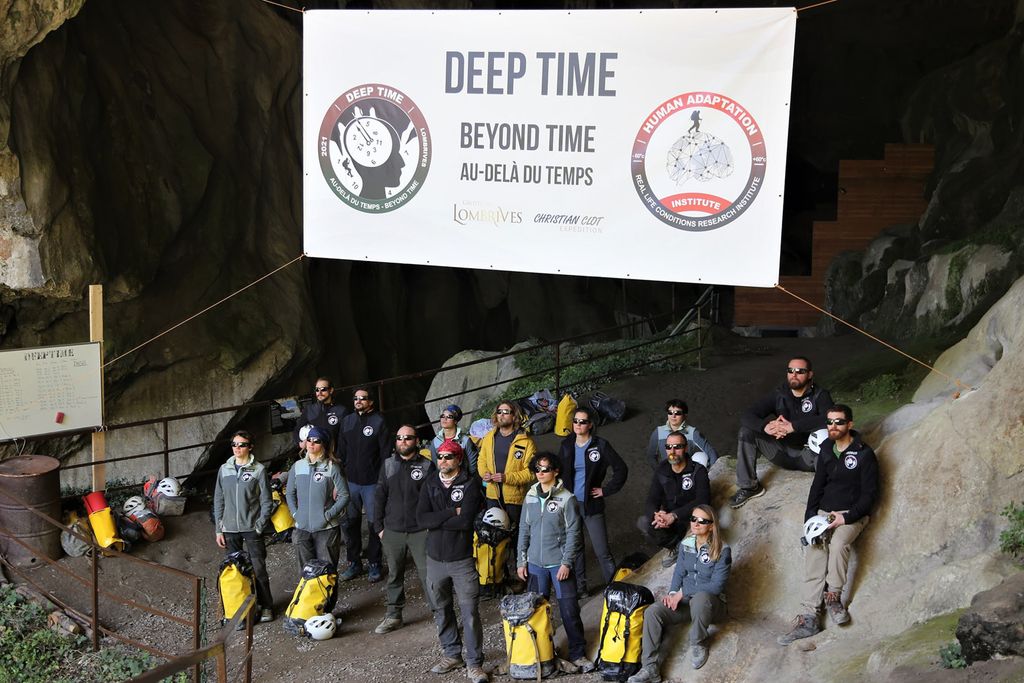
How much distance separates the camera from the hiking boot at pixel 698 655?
710cm

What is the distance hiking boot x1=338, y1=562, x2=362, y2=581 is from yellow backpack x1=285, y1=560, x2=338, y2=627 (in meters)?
0.92

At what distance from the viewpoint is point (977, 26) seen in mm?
20422

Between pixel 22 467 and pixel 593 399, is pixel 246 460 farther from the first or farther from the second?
pixel 593 399

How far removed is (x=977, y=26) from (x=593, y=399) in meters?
12.6

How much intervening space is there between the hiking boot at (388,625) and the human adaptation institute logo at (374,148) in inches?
125

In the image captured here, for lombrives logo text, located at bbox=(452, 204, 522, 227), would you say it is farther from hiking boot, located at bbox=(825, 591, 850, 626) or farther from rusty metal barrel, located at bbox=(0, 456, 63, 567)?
rusty metal barrel, located at bbox=(0, 456, 63, 567)

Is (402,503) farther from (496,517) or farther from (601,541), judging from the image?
(601,541)

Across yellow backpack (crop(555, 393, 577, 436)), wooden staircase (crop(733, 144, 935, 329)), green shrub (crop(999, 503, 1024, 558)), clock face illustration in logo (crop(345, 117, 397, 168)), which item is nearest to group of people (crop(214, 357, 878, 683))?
green shrub (crop(999, 503, 1024, 558))

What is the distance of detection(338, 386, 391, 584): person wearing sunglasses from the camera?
910cm

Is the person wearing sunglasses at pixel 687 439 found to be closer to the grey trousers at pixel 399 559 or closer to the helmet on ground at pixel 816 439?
the helmet on ground at pixel 816 439

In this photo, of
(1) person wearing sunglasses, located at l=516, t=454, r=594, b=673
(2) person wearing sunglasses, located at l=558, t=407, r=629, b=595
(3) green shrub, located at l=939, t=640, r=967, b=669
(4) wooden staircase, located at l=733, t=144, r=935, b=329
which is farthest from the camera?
(4) wooden staircase, located at l=733, t=144, r=935, b=329

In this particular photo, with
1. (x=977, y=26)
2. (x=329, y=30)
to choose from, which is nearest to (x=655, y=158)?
(x=329, y=30)

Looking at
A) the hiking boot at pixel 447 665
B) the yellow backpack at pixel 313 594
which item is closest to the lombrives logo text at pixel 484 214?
the yellow backpack at pixel 313 594

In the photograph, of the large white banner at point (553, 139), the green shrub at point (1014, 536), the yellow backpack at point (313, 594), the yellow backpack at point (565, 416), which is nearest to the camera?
the green shrub at point (1014, 536)
